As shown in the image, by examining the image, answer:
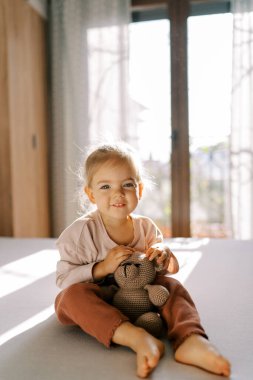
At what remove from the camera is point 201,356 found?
842mm

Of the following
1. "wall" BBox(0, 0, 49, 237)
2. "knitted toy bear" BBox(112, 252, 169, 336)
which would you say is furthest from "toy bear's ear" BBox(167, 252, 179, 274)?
"wall" BBox(0, 0, 49, 237)

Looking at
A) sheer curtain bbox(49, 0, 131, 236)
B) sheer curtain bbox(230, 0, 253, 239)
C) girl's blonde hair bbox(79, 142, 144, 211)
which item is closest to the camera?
girl's blonde hair bbox(79, 142, 144, 211)

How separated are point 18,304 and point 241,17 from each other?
2.72 metres

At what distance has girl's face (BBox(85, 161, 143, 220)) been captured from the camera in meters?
1.14

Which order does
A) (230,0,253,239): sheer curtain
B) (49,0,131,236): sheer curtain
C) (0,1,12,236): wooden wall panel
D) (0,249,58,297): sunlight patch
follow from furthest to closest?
(49,0,131,236): sheer curtain → (230,0,253,239): sheer curtain → (0,1,12,236): wooden wall panel → (0,249,58,297): sunlight patch

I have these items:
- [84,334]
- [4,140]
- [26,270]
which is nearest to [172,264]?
[84,334]

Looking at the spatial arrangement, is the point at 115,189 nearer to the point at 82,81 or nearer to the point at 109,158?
the point at 109,158

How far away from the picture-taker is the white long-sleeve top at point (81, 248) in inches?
44.3

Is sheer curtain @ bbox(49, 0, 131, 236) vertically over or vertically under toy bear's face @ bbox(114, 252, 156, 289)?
over

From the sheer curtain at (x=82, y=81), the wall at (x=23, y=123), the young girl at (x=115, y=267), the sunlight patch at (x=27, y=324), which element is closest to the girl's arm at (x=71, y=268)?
the young girl at (x=115, y=267)

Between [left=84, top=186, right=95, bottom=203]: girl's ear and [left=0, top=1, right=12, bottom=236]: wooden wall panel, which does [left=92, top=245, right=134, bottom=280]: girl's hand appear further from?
[left=0, top=1, right=12, bottom=236]: wooden wall panel

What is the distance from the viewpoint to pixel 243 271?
1.61m

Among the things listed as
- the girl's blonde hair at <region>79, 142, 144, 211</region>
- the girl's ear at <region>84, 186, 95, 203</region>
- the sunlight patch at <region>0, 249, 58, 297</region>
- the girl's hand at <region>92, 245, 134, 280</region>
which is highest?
the girl's blonde hair at <region>79, 142, 144, 211</region>

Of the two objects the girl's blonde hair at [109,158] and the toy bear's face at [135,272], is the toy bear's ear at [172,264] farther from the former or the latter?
the girl's blonde hair at [109,158]
